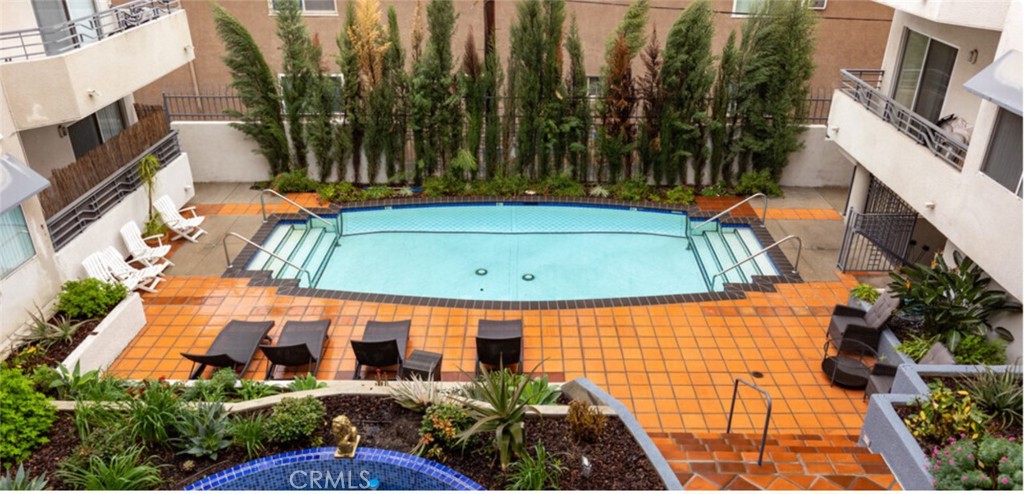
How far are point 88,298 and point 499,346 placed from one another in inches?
269

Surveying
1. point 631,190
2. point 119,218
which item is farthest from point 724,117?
point 119,218

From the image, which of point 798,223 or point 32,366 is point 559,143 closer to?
point 798,223

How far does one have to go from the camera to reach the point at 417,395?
26.8ft

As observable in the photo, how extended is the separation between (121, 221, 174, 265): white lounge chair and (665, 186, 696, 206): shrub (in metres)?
11.5

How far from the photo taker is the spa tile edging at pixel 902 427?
7.58 meters

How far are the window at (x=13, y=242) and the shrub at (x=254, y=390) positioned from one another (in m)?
4.63

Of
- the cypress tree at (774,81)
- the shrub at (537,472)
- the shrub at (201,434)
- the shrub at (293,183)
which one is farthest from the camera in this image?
the shrub at (293,183)

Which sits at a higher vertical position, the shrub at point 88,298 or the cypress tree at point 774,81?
the cypress tree at point 774,81

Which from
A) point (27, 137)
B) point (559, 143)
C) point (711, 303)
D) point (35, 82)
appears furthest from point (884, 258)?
point (27, 137)

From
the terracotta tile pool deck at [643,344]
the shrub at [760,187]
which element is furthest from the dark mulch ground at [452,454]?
the shrub at [760,187]

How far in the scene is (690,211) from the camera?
54.6ft

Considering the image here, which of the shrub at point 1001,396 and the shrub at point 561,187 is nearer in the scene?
the shrub at point 1001,396

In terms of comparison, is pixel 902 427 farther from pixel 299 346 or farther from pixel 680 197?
pixel 680 197

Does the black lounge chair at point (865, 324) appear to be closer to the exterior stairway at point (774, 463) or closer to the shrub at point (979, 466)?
the exterior stairway at point (774, 463)
